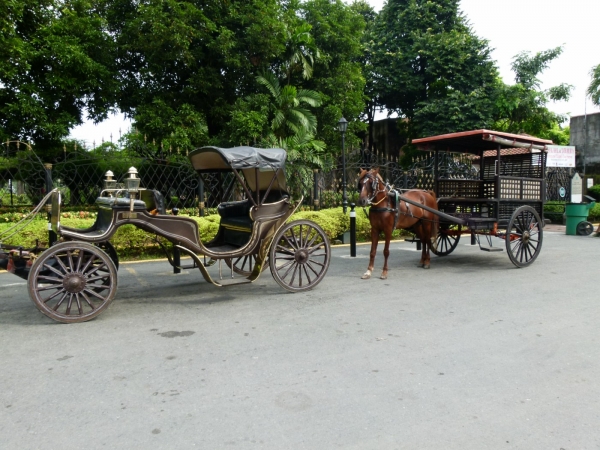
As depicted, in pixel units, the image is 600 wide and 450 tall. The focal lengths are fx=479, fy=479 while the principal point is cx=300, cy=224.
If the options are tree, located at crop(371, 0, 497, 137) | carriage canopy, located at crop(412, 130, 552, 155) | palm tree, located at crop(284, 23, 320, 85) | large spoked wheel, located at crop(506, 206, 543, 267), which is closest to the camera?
carriage canopy, located at crop(412, 130, 552, 155)

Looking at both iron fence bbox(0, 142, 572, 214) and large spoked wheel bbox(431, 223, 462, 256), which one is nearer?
large spoked wheel bbox(431, 223, 462, 256)

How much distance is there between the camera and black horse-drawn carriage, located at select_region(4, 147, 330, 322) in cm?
532

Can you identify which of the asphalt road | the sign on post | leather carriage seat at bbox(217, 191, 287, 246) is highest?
the sign on post

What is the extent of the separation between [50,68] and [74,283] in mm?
13265

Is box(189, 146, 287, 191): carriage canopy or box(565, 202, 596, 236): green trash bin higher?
box(189, 146, 287, 191): carriage canopy

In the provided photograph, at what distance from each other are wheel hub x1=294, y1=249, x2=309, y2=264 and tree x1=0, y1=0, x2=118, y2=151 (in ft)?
39.5

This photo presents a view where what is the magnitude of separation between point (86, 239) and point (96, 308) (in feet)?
2.70

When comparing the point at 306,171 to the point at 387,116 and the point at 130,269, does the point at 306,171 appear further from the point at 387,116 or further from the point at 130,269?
the point at 387,116

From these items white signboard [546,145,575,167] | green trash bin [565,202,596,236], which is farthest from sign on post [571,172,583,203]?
white signboard [546,145,575,167]

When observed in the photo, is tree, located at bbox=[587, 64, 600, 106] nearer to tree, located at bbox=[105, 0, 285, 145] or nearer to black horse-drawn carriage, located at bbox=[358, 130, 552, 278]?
tree, located at bbox=[105, 0, 285, 145]

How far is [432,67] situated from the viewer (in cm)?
2583

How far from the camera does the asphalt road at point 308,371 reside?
306 centimetres

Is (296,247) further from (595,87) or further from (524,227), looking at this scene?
(595,87)

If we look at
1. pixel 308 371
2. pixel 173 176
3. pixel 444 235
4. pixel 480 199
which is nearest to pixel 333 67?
pixel 173 176
